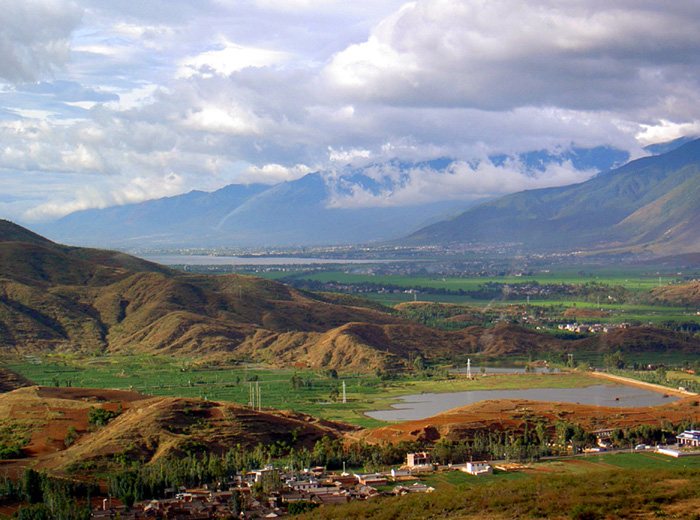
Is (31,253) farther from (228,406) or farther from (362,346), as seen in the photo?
(228,406)

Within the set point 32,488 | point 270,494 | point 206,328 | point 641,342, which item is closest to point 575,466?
point 270,494

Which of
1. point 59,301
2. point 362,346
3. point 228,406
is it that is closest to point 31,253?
point 59,301

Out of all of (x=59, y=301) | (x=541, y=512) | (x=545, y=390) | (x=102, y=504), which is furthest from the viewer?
(x=59, y=301)

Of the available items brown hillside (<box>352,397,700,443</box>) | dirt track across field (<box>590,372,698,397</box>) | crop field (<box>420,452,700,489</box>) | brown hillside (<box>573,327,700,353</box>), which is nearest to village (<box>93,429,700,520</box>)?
crop field (<box>420,452,700,489</box>)

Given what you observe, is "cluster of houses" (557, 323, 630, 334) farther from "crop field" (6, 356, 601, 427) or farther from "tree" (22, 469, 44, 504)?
"tree" (22, 469, 44, 504)

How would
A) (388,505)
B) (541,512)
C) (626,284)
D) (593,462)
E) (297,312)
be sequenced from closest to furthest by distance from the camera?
(541,512)
(388,505)
(593,462)
(297,312)
(626,284)

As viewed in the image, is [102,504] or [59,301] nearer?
[102,504]

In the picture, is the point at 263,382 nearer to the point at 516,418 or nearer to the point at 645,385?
the point at 516,418
